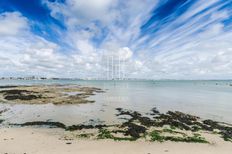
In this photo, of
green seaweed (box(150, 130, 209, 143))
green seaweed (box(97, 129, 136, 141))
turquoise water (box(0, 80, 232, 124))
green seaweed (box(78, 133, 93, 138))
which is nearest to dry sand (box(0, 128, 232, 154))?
green seaweed (box(97, 129, 136, 141))

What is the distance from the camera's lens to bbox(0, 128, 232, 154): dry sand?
1184 centimetres

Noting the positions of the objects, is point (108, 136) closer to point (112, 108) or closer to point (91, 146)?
point (91, 146)

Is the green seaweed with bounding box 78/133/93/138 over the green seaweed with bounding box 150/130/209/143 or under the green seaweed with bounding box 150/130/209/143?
over

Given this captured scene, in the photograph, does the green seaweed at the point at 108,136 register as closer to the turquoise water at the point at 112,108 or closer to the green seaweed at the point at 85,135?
the green seaweed at the point at 85,135

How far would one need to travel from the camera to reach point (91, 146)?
1273cm

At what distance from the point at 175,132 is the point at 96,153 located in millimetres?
8057

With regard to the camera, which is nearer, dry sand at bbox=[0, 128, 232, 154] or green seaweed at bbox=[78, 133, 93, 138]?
dry sand at bbox=[0, 128, 232, 154]

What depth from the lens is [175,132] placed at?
16.2 meters

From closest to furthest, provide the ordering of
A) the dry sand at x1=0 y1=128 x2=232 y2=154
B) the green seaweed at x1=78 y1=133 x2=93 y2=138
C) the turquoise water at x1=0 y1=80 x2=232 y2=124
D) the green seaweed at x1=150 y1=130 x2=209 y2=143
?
the dry sand at x1=0 y1=128 x2=232 y2=154
the green seaweed at x1=150 y1=130 x2=209 y2=143
the green seaweed at x1=78 y1=133 x2=93 y2=138
the turquoise water at x1=0 y1=80 x2=232 y2=124

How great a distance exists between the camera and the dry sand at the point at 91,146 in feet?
38.8

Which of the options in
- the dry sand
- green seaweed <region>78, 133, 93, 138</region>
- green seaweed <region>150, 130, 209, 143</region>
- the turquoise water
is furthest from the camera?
the turquoise water

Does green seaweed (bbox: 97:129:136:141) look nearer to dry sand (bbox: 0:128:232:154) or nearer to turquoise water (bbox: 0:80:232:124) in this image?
dry sand (bbox: 0:128:232:154)

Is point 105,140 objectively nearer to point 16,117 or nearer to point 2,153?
point 2,153

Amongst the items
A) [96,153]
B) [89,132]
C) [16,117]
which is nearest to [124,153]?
[96,153]
